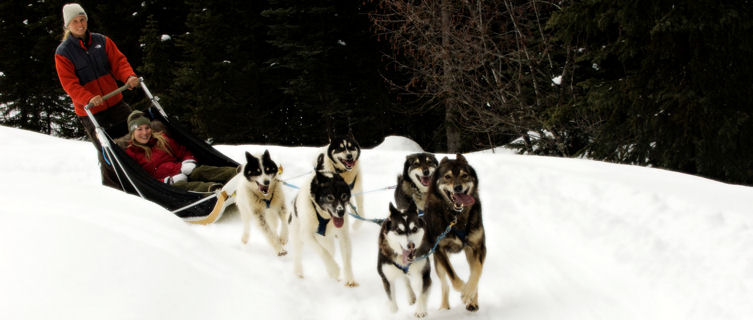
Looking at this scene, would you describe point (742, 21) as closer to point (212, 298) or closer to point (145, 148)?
point (212, 298)

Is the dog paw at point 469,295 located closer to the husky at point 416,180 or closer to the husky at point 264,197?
the husky at point 416,180

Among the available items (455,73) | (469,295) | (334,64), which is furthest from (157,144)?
(334,64)

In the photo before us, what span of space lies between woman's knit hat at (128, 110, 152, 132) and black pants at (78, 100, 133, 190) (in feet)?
0.96

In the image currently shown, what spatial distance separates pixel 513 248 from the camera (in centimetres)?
448

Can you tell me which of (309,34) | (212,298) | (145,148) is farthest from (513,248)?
(309,34)

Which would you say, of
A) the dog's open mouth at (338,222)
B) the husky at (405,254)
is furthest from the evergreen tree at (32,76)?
the husky at (405,254)

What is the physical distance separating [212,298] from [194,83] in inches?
512

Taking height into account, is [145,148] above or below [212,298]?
above

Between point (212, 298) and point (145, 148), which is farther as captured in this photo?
point (145, 148)

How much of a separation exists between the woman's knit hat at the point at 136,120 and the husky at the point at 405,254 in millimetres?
3636

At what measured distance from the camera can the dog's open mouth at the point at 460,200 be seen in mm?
3455

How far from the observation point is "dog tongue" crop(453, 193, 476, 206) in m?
3.46

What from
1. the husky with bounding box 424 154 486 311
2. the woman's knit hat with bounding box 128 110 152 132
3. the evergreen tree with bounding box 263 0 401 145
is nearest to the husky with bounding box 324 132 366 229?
the husky with bounding box 424 154 486 311

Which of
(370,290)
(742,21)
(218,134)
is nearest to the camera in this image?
(370,290)
